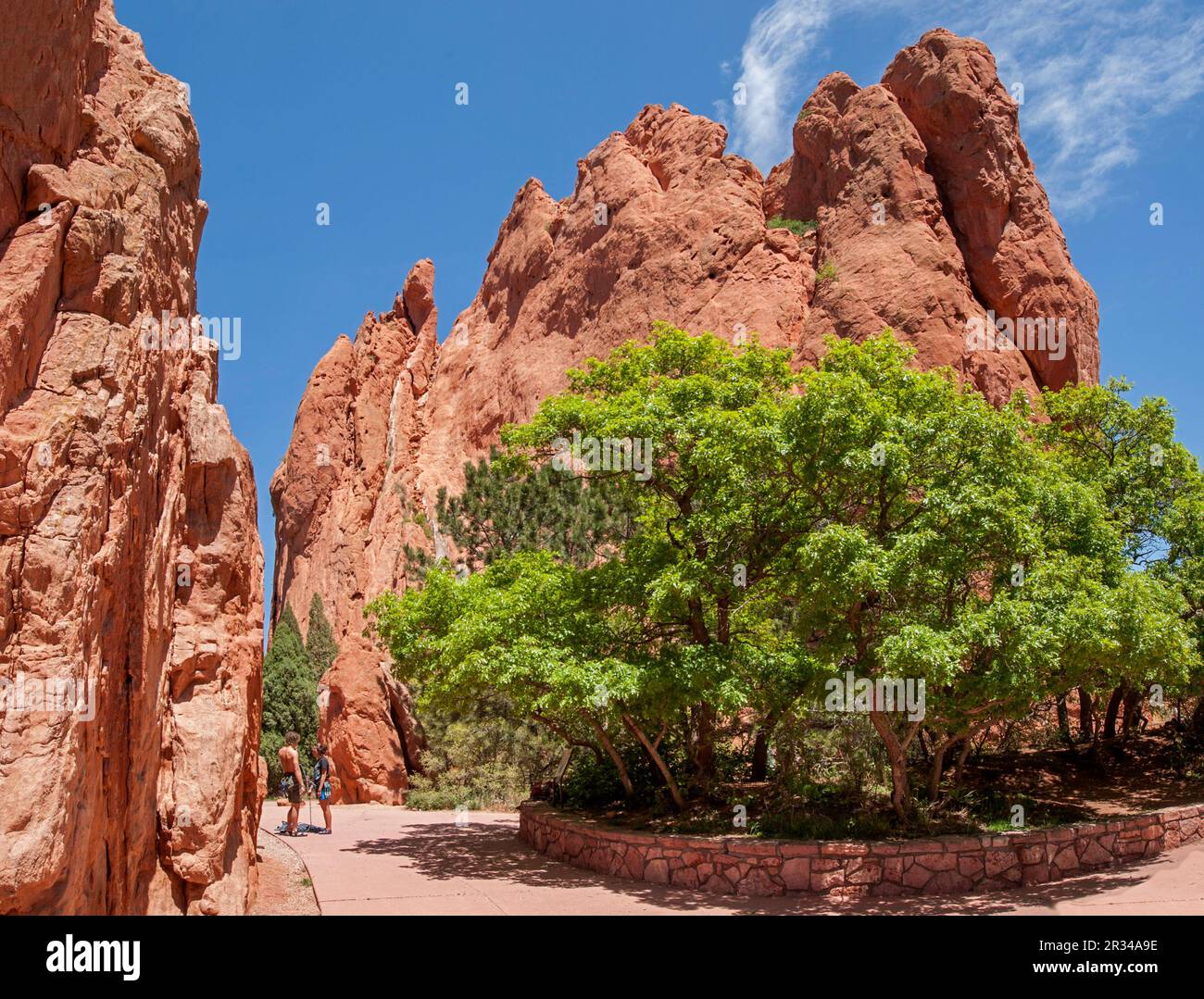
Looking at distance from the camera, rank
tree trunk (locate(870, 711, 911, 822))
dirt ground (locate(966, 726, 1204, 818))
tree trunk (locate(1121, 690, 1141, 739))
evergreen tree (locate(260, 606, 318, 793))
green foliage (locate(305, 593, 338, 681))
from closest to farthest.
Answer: tree trunk (locate(870, 711, 911, 822)), dirt ground (locate(966, 726, 1204, 818)), tree trunk (locate(1121, 690, 1141, 739)), evergreen tree (locate(260, 606, 318, 793)), green foliage (locate(305, 593, 338, 681))

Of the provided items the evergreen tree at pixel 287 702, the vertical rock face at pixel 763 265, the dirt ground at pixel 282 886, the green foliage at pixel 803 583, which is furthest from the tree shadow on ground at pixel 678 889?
the evergreen tree at pixel 287 702

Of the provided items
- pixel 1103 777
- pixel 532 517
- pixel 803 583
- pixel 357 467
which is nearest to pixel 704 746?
pixel 803 583

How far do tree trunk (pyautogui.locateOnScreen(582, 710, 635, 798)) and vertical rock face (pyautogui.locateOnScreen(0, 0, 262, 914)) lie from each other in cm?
592

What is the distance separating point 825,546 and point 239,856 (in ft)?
24.7

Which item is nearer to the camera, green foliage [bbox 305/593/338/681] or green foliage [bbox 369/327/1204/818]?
green foliage [bbox 369/327/1204/818]

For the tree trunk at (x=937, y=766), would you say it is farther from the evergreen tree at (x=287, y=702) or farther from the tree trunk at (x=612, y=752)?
the evergreen tree at (x=287, y=702)

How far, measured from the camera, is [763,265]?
4022cm

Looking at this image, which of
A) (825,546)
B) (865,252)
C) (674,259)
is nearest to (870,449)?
(825,546)

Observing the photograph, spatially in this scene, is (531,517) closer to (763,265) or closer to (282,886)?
(282,886)

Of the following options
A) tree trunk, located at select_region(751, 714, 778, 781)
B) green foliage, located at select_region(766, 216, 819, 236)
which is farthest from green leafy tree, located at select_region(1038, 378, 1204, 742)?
green foliage, located at select_region(766, 216, 819, 236)

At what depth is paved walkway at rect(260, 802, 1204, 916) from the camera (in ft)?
34.0

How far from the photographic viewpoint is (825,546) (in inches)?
456

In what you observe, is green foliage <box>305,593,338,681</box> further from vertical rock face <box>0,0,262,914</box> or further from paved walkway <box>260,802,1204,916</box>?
vertical rock face <box>0,0,262,914</box>

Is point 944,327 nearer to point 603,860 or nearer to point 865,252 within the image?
point 865,252
